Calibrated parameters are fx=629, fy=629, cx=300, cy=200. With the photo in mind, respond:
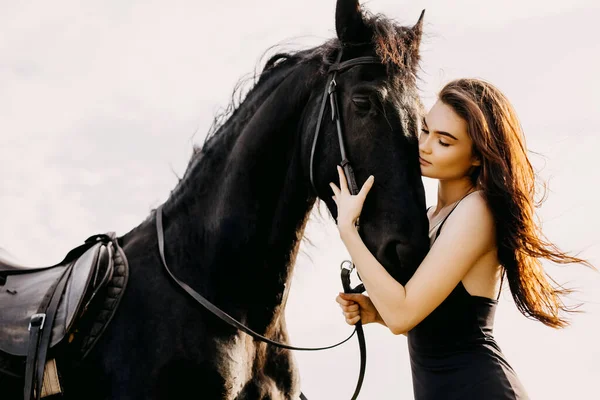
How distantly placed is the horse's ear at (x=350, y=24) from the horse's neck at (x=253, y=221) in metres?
0.31

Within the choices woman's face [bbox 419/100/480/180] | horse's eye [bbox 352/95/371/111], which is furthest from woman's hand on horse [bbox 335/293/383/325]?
horse's eye [bbox 352/95/371/111]

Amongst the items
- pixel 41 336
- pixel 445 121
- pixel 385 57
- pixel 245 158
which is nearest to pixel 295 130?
pixel 245 158

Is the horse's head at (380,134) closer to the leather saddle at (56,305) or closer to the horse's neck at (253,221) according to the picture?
the horse's neck at (253,221)

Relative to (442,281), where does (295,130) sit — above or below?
above

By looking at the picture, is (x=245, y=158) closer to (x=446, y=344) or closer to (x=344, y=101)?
(x=344, y=101)

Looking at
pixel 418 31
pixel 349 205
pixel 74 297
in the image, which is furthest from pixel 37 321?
pixel 418 31

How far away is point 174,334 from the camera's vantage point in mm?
3115

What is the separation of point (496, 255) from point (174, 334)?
160 cm

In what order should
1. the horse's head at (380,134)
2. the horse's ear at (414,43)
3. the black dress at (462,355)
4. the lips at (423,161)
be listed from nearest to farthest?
the black dress at (462,355) < the horse's head at (380,134) < the lips at (423,161) < the horse's ear at (414,43)

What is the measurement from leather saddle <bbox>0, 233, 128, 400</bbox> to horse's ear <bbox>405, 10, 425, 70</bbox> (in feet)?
6.14

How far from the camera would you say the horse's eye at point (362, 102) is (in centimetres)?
313

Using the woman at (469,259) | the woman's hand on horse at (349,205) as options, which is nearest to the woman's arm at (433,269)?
the woman at (469,259)

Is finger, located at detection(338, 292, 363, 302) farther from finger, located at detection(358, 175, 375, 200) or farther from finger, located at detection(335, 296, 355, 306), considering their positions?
finger, located at detection(358, 175, 375, 200)

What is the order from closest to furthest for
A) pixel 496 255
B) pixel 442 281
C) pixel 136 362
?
1. pixel 442 281
2. pixel 496 255
3. pixel 136 362
